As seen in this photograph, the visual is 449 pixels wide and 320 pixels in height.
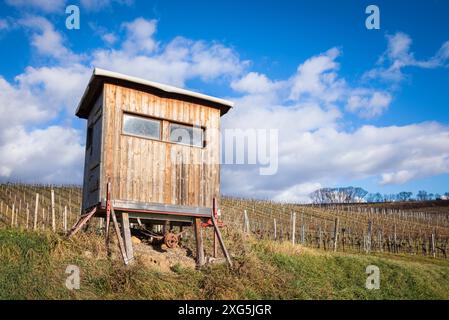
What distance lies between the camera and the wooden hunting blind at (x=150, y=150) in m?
11.6

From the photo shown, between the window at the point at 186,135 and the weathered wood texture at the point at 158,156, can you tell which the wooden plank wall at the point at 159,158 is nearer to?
the weathered wood texture at the point at 158,156

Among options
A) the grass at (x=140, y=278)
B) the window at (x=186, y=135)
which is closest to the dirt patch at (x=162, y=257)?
the grass at (x=140, y=278)

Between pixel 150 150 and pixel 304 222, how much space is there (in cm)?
4025

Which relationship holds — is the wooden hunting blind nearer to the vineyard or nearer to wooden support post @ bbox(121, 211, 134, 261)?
wooden support post @ bbox(121, 211, 134, 261)

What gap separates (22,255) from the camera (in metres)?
10.6

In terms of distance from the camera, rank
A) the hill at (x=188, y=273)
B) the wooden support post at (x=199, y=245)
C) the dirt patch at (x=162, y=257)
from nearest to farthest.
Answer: the hill at (x=188, y=273) → the dirt patch at (x=162, y=257) → the wooden support post at (x=199, y=245)

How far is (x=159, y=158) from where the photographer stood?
1234 centimetres

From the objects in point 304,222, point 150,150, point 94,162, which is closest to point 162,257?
point 150,150

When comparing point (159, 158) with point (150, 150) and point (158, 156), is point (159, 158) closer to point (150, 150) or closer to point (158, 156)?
point (158, 156)

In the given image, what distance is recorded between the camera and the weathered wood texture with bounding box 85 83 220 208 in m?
11.6

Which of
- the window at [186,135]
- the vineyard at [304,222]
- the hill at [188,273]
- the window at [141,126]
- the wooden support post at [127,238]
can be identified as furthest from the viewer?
the vineyard at [304,222]

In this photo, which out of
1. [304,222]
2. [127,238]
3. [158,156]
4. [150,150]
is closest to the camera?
[127,238]
